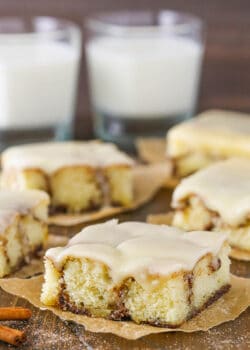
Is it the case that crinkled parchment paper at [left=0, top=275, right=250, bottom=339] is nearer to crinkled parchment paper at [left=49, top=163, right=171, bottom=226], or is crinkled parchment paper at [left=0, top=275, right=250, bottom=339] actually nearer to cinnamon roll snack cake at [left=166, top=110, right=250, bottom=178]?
crinkled parchment paper at [left=49, top=163, right=171, bottom=226]

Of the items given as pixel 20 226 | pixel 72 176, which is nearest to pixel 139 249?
pixel 20 226

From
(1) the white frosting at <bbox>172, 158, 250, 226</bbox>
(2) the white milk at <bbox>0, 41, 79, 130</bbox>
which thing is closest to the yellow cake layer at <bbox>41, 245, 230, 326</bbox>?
(1) the white frosting at <bbox>172, 158, 250, 226</bbox>

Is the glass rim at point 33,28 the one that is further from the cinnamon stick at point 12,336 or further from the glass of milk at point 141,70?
the cinnamon stick at point 12,336

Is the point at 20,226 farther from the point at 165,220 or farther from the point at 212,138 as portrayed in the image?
the point at 212,138

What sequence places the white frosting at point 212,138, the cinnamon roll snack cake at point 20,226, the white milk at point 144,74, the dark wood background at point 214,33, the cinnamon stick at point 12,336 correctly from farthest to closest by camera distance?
the dark wood background at point 214,33
the white milk at point 144,74
the white frosting at point 212,138
the cinnamon roll snack cake at point 20,226
the cinnamon stick at point 12,336

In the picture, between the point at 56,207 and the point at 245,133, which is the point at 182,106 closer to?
the point at 245,133

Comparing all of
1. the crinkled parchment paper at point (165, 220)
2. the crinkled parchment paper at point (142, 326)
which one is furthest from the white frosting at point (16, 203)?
the crinkled parchment paper at point (165, 220)
